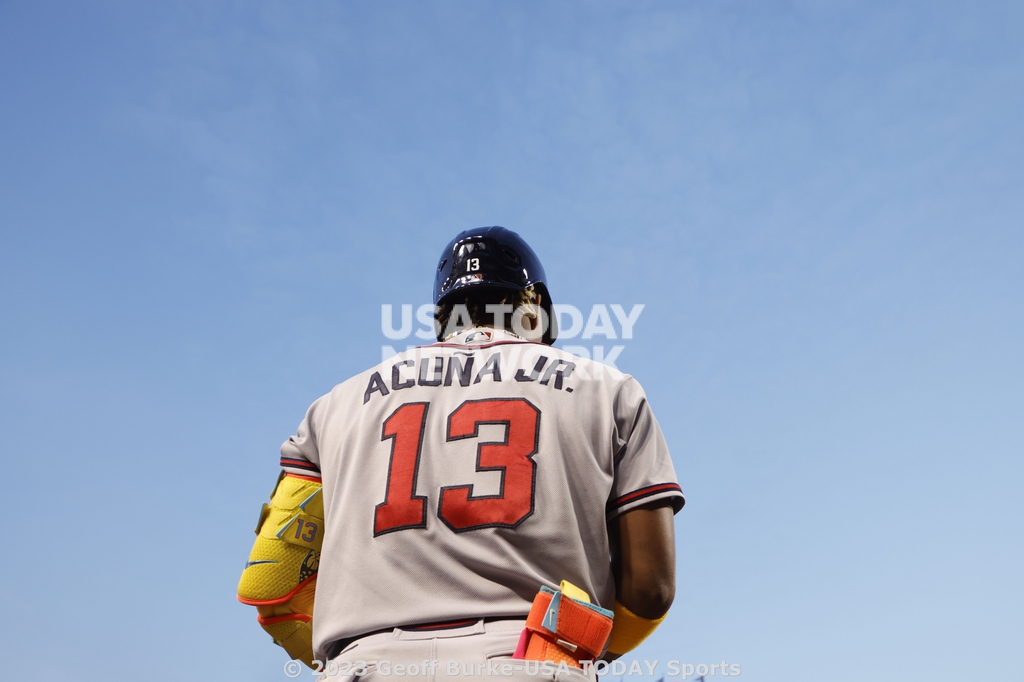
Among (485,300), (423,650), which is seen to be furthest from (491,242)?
(423,650)

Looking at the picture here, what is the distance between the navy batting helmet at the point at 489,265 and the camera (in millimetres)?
5172

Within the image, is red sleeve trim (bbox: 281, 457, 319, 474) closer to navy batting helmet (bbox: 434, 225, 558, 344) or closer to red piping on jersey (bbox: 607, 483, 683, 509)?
navy batting helmet (bbox: 434, 225, 558, 344)

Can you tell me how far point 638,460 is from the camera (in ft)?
12.8

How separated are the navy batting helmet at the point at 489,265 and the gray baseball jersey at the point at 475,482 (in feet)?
3.21

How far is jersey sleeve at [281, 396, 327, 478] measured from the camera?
4.39 m

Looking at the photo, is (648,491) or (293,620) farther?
(293,620)

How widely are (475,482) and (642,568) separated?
33.2 inches

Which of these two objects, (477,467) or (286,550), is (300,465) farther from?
(477,467)

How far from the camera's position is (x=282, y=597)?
13.7 feet

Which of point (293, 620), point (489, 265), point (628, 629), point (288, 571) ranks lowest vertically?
point (628, 629)

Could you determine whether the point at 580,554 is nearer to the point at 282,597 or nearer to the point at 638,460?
the point at 638,460

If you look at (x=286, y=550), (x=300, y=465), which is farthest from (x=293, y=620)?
(x=300, y=465)

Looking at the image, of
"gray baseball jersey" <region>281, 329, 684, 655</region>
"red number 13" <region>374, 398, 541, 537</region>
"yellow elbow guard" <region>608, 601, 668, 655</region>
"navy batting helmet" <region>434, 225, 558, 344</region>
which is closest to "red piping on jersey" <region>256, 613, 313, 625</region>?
"gray baseball jersey" <region>281, 329, 684, 655</region>

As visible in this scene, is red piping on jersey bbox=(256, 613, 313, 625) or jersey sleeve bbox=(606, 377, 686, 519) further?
red piping on jersey bbox=(256, 613, 313, 625)
